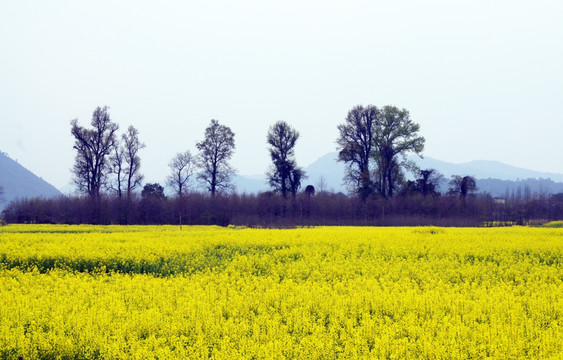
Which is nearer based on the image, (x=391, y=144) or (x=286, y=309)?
(x=286, y=309)

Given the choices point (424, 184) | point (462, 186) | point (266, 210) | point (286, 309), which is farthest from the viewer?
point (462, 186)

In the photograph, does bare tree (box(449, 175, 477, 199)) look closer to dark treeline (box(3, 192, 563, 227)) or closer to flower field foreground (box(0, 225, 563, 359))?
dark treeline (box(3, 192, 563, 227))

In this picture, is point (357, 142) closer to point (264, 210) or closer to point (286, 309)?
point (264, 210)

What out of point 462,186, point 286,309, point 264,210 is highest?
point 462,186

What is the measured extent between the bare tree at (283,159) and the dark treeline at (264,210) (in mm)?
2978

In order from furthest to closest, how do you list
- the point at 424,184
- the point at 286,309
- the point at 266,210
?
1. the point at 424,184
2. the point at 266,210
3. the point at 286,309

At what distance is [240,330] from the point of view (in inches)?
320

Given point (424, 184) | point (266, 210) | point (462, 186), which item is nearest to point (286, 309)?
point (266, 210)

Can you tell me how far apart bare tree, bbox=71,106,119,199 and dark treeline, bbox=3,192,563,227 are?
2.98m

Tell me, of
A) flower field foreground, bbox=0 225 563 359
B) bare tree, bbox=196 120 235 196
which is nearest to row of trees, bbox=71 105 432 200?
bare tree, bbox=196 120 235 196

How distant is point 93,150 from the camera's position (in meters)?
49.3

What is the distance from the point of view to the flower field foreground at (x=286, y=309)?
723 cm

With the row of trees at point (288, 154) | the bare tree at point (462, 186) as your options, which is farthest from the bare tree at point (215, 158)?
the bare tree at point (462, 186)

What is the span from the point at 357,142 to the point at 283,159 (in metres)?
8.25
